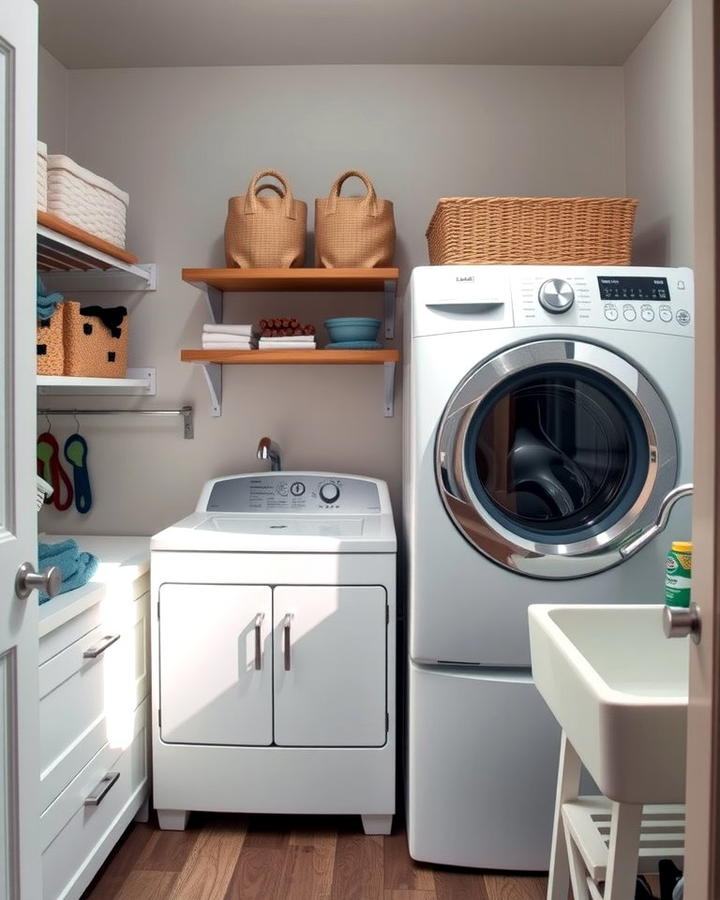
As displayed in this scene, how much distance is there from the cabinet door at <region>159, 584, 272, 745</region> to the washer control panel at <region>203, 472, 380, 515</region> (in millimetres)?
460

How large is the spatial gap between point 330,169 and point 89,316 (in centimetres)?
98

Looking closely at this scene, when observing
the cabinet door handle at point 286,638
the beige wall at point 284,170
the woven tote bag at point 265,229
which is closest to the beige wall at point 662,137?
the beige wall at point 284,170

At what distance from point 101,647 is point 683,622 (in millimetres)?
1532

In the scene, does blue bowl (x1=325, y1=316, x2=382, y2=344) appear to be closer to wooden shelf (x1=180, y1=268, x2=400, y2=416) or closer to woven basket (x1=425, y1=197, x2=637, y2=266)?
Answer: wooden shelf (x1=180, y1=268, x2=400, y2=416)

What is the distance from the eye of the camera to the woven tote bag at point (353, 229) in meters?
2.44

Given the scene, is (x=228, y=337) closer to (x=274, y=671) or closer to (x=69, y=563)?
(x=69, y=563)

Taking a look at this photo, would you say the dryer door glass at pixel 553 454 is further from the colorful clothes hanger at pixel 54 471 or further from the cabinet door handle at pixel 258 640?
the colorful clothes hanger at pixel 54 471

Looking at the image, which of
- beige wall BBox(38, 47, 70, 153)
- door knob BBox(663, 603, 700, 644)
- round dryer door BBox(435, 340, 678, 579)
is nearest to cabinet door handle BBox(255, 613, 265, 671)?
round dryer door BBox(435, 340, 678, 579)

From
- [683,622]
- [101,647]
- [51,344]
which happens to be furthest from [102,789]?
[683,622]

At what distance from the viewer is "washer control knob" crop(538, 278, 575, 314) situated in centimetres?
199

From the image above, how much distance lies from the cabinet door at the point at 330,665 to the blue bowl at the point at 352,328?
2.58 ft

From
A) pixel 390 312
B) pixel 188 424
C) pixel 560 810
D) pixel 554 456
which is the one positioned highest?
pixel 390 312

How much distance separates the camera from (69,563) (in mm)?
1951

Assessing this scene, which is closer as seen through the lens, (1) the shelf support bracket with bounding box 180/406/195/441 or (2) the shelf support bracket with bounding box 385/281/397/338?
(2) the shelf support bracket with bounding box 385/281/397/338
